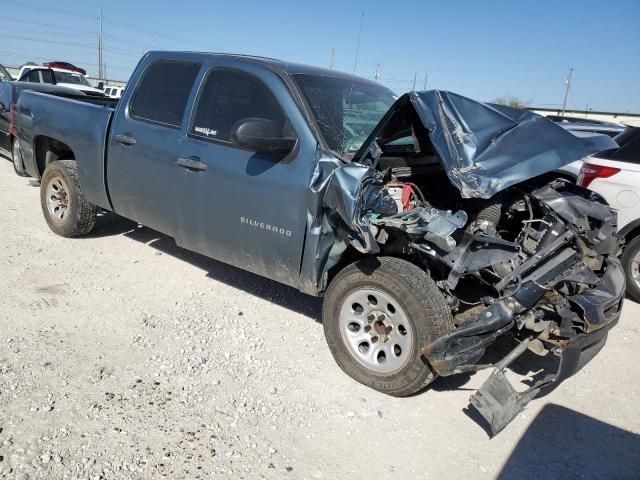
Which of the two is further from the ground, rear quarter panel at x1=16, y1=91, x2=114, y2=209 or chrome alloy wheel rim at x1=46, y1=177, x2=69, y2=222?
rear quarter panel at x1=16, y1=91, x2=114, y2=209

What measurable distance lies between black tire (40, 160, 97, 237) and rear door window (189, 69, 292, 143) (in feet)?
6.50

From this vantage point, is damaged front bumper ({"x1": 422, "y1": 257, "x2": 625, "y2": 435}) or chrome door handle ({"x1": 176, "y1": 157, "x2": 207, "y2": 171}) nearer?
damaged front bumper ({"x1": 422, "y1": 257, "x2": 625, "y2": 435})

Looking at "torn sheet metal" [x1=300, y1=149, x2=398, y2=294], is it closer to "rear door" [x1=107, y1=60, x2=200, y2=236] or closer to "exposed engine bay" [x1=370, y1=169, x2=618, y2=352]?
"exposed engine bay" [x1=370, y1=169, x2=618, y2=352]

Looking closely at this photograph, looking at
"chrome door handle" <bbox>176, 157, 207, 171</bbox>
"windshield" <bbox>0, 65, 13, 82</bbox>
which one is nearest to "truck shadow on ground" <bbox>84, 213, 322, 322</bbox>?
"chrome door handle" <bbox>176, 157, 207, 171</bbox>

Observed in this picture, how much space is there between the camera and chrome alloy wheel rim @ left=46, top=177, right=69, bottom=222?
18.1 feet

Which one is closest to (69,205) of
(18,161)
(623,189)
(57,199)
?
(57,199)

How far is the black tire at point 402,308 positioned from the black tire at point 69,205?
3.25 meters

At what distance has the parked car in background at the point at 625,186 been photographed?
17.1ft

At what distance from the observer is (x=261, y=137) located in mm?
3406

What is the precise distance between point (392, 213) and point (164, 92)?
240 centimetres

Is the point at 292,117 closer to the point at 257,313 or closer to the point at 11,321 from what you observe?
the point at 257,313

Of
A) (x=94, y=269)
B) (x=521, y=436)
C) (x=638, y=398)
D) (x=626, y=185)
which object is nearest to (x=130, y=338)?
(x=94, y=269)

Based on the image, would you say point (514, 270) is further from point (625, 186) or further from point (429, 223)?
point (625, 186)

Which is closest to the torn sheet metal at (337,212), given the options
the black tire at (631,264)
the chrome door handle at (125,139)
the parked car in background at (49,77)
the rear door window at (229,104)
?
the rear door window at (229,104)
